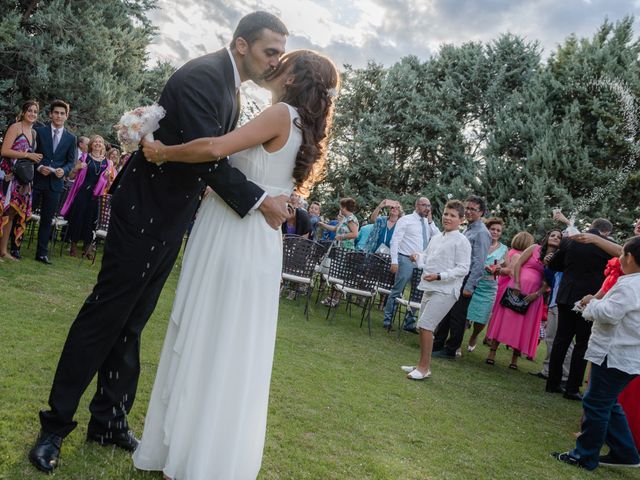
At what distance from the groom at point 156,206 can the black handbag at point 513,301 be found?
6.83 meters

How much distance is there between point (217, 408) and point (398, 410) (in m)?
2.78

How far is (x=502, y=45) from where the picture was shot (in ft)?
74.0

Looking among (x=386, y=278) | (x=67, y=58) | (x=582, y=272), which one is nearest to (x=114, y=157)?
(x=386, y=278)

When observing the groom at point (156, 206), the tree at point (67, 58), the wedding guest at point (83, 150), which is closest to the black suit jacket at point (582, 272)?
the groom at point (156, 206)

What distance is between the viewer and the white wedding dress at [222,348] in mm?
2473

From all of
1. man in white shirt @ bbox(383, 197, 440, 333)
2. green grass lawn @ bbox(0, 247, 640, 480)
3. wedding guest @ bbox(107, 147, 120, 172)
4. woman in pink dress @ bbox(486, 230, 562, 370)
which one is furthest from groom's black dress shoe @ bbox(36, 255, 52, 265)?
woman in pink dress @ bbox(486, 230, 562, 370)

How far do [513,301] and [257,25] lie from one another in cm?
713

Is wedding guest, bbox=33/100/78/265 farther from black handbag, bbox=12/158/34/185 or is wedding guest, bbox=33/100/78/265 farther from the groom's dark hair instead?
the groom's dark hair

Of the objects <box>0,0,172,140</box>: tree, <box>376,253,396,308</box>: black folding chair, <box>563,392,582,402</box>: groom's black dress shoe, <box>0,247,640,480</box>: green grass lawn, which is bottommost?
<box>0,247,640,480</box>: green grass lawn

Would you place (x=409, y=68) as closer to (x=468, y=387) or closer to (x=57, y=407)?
(x=468, y=387)

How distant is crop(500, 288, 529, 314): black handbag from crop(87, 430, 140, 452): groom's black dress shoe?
6890 millimetres

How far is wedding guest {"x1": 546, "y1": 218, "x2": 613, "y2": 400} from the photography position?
22.5ft

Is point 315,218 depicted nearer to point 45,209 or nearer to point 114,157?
point 114,157

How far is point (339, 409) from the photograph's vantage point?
4477 millimetres
